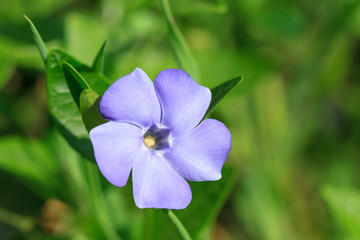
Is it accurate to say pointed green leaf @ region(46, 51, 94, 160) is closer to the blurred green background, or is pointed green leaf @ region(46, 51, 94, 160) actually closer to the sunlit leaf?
the sunlit leaf

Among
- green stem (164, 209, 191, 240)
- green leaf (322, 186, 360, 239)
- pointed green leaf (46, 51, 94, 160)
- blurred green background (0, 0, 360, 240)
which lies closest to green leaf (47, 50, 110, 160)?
pointed green leaf (46, 51, 94, 160)

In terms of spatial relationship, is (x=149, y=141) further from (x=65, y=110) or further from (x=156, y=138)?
(x=65, y=110)

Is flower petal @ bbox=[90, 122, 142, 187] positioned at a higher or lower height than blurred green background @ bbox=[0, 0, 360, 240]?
higher

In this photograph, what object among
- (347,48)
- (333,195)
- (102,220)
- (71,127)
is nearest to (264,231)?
(333,195)

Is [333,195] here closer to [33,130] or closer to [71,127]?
[71,127]

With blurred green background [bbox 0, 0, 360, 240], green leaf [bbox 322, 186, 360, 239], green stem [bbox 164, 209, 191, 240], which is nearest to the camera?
green stem [bbox 164, 209, 191, 240]
